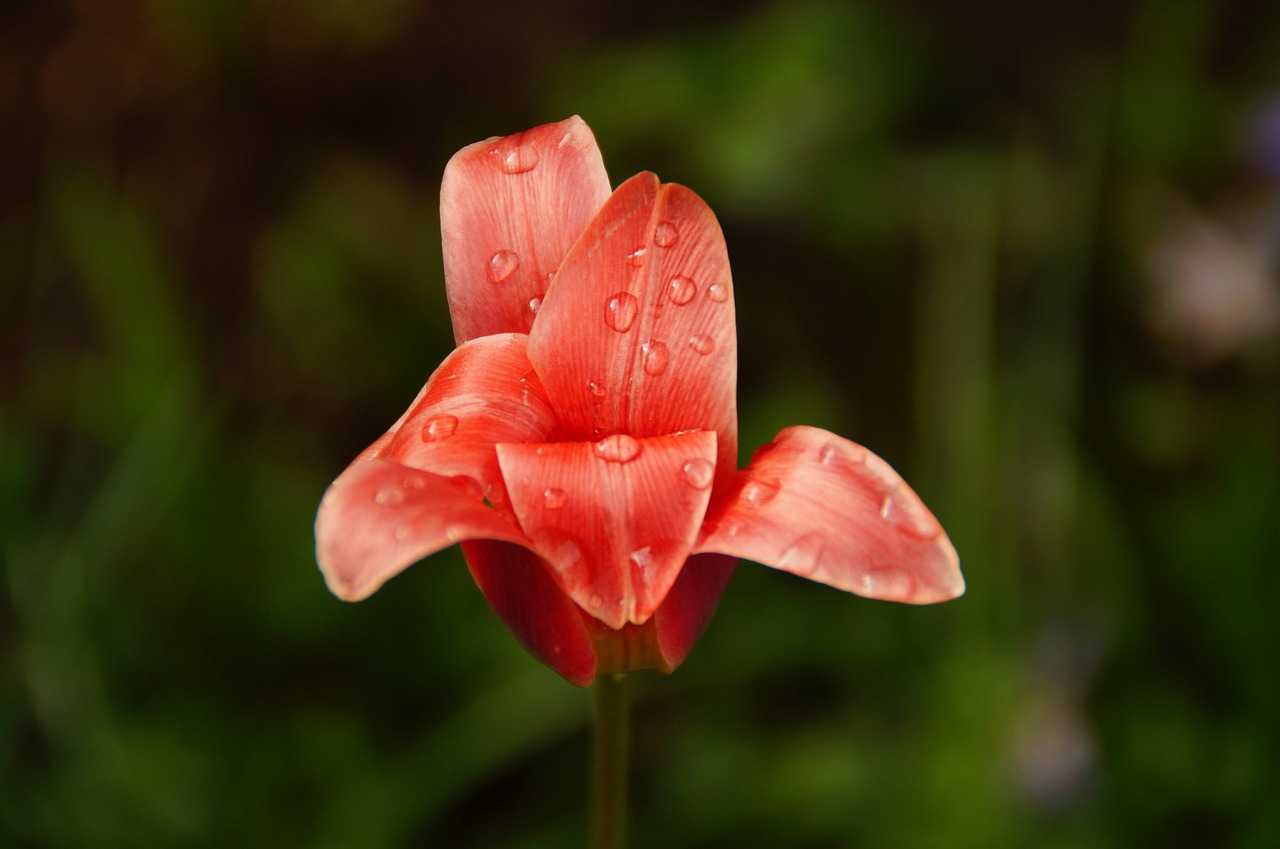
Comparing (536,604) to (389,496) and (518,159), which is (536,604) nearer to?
(389,496)

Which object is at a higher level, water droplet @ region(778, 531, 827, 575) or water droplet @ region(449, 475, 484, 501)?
water droplet @ region(449, 475, 484, 501)

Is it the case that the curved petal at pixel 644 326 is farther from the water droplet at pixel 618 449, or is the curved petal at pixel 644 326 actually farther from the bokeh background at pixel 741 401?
the bokeh background at pixel 741 401

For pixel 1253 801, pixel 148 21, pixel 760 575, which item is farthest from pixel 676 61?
pixel 1253 801

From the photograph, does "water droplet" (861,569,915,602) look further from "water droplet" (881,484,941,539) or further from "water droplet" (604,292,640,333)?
"water droplet" (604,292,640,333)

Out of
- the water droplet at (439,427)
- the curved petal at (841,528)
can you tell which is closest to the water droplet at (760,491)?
the curved petal at (841,528)

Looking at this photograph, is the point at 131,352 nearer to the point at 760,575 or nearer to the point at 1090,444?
the point at 760,575

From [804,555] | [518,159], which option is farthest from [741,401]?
[804,555]

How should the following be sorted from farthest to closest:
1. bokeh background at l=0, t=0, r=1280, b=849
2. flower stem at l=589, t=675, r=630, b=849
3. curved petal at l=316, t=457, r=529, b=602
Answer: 1. bokeh background at l=0, t=0, r=1280, b=849
2. flower stem at l=589, t=675, r=630, b=849
3. curved petal at l=316, t=457, r=529, b=602

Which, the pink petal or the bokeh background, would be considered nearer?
the pink petal

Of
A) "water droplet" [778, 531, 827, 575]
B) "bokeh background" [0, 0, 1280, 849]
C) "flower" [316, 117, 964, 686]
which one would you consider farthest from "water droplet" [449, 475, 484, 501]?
"bokeh background" [0, 0, 1280, 849]
